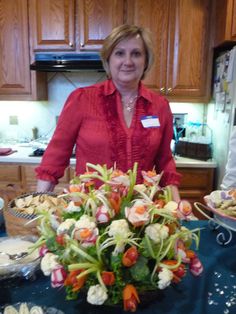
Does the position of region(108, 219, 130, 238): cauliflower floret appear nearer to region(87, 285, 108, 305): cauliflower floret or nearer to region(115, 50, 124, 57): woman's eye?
region(87, 285, 108, 305): cauliflower floret

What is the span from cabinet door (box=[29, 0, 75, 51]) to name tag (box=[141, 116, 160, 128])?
1.38 meters

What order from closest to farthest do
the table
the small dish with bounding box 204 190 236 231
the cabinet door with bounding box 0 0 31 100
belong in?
the table → the small dish with bounding box 204 190 236 231 → the cabinet door with bounding box 0 0 31 100

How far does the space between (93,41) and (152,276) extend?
84.9 inches

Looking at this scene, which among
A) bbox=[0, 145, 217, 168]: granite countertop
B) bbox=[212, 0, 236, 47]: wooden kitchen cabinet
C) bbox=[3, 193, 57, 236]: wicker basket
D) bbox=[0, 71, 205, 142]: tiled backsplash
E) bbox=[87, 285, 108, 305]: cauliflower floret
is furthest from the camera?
bbox=[0, 71, 205, 142]: tiled backsplash

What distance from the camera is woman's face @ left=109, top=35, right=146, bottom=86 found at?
1.30 metres

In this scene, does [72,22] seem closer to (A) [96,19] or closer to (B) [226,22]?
(A) [96,19]

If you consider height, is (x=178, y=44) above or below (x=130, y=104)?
above

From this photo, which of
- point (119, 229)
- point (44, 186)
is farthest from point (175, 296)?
point (44, 186)

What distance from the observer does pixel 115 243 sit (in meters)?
0.63

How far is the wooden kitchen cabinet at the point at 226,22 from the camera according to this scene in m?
2.09

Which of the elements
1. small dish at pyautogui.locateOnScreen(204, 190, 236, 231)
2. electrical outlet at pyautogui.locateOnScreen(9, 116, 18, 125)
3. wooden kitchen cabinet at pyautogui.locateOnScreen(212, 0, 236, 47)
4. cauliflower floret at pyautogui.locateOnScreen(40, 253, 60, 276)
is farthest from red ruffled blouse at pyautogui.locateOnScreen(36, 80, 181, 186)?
electrical outlet at pyautogui.locateOnScreen(9, 116, 18, 125)

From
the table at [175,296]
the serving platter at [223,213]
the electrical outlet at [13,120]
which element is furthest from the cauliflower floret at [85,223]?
the electrical outlet at [13,120]

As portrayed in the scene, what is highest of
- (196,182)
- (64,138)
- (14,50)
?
(14,50)

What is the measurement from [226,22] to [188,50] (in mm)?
377
